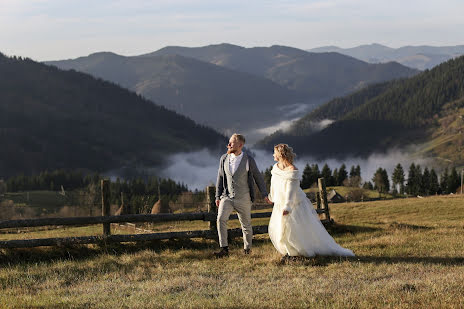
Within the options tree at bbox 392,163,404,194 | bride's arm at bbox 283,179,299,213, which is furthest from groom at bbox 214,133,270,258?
tree at bbox 392,163,404,194

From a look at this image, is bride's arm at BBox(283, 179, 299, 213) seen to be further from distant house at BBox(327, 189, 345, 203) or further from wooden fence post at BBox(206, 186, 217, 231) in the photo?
distant house at BBox(327, 189, 345, 203)

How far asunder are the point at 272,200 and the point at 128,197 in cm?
15492

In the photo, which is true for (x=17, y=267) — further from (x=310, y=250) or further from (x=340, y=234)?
(x=340, y=234)

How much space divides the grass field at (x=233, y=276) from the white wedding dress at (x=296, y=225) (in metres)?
0.27

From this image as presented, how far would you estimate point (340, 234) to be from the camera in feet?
54.6

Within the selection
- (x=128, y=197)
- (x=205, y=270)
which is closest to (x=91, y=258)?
(x=205, y=270)

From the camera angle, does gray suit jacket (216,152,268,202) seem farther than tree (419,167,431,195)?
No

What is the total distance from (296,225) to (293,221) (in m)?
0.10

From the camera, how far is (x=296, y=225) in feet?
35.5

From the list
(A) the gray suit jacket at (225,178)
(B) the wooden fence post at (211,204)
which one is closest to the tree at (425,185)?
(B) the wooden fence post at (211,204)

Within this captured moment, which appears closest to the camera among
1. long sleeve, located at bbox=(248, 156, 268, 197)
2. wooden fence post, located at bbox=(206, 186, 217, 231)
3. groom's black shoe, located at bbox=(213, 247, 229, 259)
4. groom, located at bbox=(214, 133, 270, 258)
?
long sleeve, located at bbox=(248, 156, 268, 197)

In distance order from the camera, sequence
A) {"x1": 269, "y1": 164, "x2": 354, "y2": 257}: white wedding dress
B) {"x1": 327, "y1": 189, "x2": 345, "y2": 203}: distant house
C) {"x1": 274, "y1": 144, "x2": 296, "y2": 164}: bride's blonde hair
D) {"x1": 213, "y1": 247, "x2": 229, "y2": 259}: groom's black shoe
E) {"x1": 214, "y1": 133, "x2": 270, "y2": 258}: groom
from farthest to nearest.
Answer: {"x1": 327, "y1": 189, "x2": 345, "y2": 203}: distant house
{"x1": 213, "y1": 247, "x2": 229, "y2": 259}: groom's black shoe
{"x1": 214, "y1": 133, "x2": 270, "y2": 258}: groom
{"x1": 274, "y1": 144, "x2": 296, "y2": 164}: bride's blonde hair
{"x1": 269, "y1": 164, "x2": 354, "y2": 257}: white wedding dress

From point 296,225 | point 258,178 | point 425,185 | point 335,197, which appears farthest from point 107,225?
point 425,185

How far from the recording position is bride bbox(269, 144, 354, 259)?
1079cm
